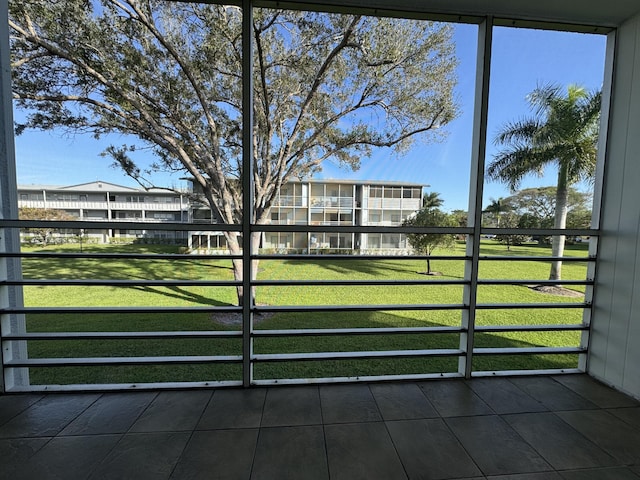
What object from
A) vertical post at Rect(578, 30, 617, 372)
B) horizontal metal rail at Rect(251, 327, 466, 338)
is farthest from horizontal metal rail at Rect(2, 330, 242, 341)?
vertical post at Rect(578, 30, 617, 372)

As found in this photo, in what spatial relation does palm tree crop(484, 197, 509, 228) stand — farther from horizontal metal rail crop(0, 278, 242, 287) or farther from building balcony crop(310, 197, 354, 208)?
horizontal metal rail crop(0, 278, 242, 287)

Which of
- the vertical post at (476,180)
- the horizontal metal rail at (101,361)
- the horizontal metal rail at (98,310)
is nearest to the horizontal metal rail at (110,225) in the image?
the horizontal metal rail at (98,310)

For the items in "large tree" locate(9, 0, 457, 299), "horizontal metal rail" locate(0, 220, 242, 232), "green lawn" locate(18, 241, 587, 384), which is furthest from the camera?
"large tree" locate(9, 0, 457, 299)

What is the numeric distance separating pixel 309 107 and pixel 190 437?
572 cm

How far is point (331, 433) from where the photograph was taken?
171 cm

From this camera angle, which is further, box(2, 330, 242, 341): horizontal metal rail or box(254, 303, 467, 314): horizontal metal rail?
box(254, 303, 467, 314): horizontal metal rail

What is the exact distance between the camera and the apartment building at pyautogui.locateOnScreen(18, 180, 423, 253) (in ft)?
9.60

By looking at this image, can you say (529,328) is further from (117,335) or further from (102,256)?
(102,256)

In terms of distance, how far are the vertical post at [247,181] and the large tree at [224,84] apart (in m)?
1.96

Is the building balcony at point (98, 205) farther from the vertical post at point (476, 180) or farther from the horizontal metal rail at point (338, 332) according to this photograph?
the vertical post at point (476, 180)

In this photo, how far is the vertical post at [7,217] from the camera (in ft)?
6.80

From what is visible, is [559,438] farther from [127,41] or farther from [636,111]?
[127,41]

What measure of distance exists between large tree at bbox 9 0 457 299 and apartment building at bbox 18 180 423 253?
769 mm

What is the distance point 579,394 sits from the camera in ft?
7.16
